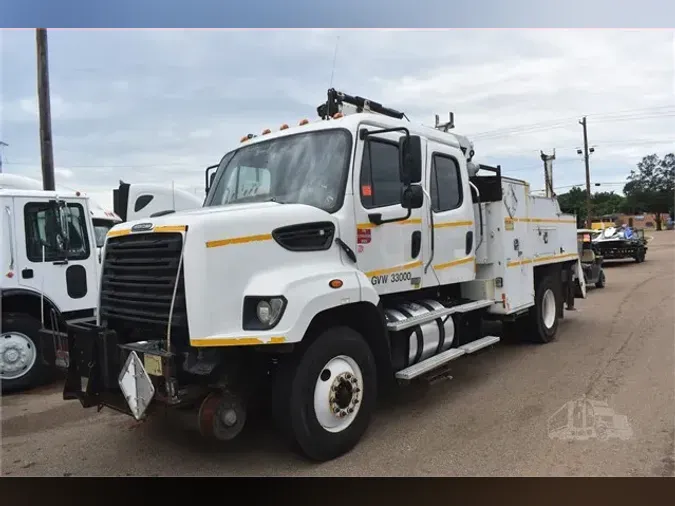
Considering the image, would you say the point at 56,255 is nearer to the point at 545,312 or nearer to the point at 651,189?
the point at 545,312

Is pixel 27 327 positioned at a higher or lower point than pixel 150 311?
lower

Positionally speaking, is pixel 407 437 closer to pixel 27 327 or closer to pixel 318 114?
pixel 318 114

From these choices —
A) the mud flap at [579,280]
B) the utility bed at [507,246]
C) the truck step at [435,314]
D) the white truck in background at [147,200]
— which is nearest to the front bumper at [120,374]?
the white truck in background at [147,200]

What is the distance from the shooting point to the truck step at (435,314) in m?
4.85

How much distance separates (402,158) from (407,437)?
7.67 ft

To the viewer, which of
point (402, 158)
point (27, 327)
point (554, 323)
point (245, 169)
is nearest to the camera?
point (402, 158)

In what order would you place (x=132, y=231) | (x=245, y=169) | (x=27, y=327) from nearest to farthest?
(x=132, y=231)
(x=245, y=169)
(x=27, y=327)

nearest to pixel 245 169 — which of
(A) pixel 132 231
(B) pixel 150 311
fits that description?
(A) pixel 132 231

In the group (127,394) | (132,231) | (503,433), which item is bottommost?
(503,433)

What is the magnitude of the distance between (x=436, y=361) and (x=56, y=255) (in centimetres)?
491

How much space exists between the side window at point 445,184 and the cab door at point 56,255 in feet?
13.6

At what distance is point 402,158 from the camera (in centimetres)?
454

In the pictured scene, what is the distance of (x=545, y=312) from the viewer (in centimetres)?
834

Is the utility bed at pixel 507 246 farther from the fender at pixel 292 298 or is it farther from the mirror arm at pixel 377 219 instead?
the fender at pixel 292 298
